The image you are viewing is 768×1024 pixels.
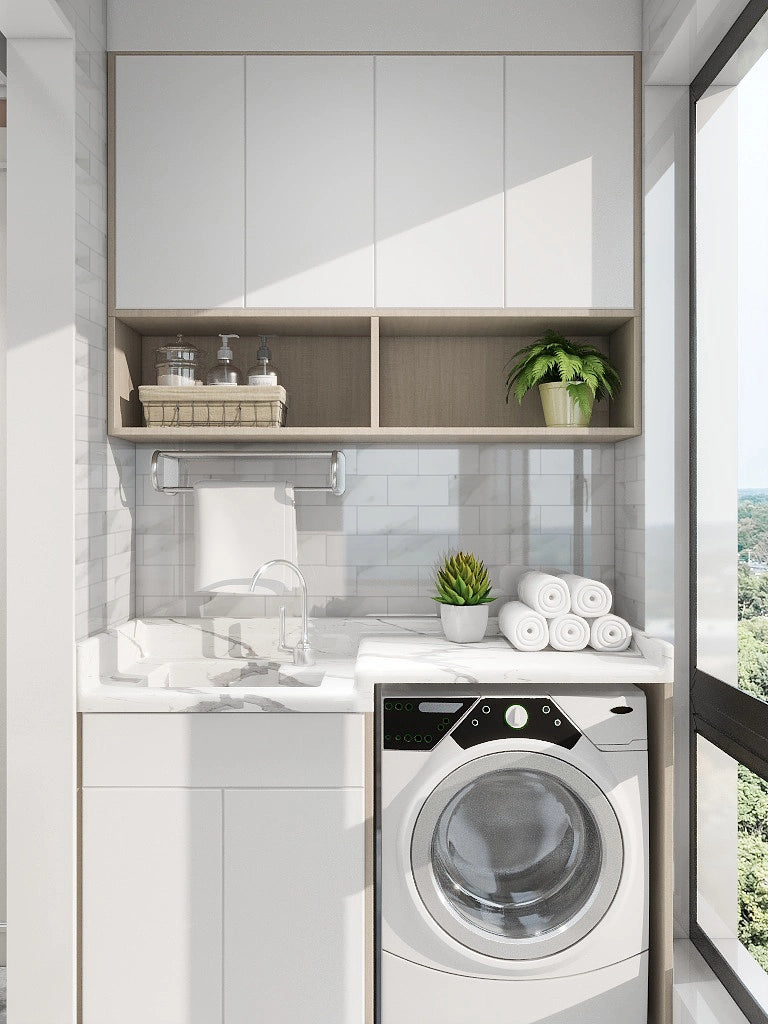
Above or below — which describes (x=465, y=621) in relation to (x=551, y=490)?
below

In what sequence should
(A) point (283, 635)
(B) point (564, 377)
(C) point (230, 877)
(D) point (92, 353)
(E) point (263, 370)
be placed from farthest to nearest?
1. (A) point (283, 635)
2. (E) point (263, 370)
3. (B) point (564, 377)
4. (D) point (92, 353)
5. (C) point (230, 877)

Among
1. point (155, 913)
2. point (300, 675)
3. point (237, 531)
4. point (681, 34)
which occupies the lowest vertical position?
point (155, 913)

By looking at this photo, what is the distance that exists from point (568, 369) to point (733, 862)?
134 cm

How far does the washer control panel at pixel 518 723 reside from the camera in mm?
1986

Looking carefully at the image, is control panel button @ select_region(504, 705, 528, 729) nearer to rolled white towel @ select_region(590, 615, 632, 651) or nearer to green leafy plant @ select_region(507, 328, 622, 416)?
rolled white towel @ select_region(590, 615, 632, 651)

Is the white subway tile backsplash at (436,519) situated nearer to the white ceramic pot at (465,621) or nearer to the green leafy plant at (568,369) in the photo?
the white ceramic pot at (465,621)

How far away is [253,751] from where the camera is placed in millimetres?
1981

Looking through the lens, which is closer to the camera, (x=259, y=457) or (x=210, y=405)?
(x=210, y=405)

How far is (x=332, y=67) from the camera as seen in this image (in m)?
2.28

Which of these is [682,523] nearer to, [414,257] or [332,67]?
[414,257]

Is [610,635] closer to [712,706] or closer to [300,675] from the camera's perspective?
[712,706]

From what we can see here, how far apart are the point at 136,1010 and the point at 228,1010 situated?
0.72 ft

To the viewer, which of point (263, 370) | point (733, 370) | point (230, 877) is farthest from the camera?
point (263, 370)

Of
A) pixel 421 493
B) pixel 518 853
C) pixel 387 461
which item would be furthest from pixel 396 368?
pixel 518 853
